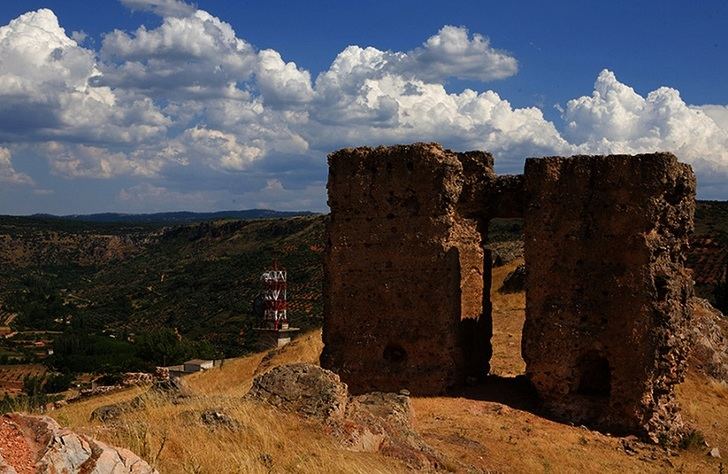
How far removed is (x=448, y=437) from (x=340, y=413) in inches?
119

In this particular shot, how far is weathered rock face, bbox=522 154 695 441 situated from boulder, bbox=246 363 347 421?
225 inches

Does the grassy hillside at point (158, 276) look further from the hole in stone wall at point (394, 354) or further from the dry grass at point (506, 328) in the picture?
the hole in stone wall at point (394, 354)

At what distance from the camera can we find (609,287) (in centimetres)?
1356

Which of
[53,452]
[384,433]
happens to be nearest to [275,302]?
[384,433]

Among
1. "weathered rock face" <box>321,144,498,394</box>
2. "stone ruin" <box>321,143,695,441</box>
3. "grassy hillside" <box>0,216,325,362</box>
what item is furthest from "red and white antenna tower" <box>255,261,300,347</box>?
"stone ruin" <box>321,143,695,441</box>

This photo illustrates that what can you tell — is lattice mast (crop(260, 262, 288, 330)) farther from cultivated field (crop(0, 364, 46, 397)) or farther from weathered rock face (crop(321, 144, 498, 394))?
weathered rock face (crop(321, 144, 498, 394))

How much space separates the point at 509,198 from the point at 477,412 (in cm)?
475

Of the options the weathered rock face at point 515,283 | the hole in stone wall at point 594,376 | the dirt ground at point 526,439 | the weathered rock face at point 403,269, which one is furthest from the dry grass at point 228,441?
the weathered rock face at point 515,283

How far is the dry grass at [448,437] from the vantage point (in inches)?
272

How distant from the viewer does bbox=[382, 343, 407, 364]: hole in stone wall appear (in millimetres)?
15055

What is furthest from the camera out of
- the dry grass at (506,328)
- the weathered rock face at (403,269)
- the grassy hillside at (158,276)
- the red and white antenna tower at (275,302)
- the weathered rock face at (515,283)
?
the grassy hillside at (158,276)

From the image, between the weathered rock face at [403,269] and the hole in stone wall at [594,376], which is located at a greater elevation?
the weathered rock face at [403,269]

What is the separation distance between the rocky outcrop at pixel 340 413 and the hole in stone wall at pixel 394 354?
4.09m

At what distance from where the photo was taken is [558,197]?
14.0 m
